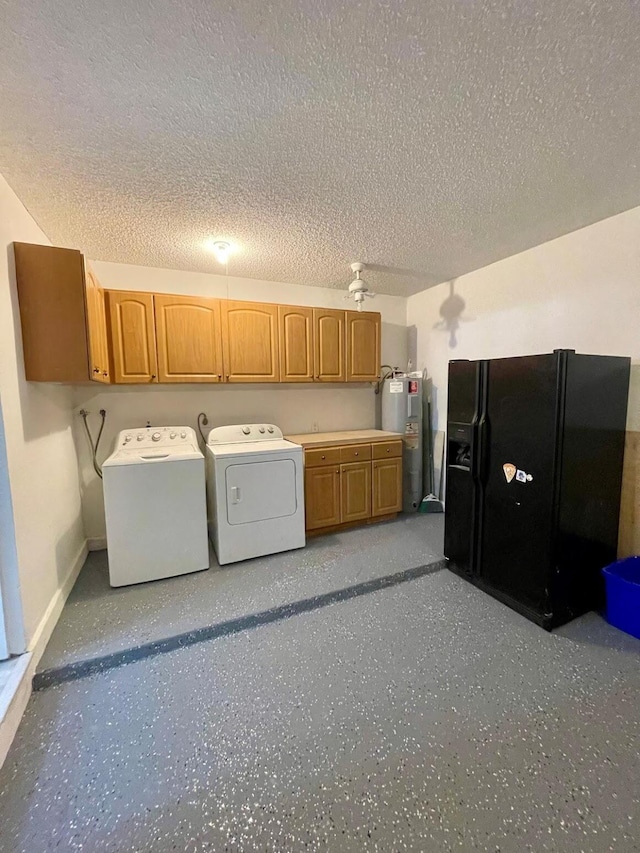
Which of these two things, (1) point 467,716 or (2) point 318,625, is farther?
(2) point 318,625

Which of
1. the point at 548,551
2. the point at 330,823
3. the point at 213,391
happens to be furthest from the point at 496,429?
the point at 213,391

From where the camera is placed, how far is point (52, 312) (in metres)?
1.99

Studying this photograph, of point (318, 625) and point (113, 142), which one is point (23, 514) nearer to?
point (318, 625)

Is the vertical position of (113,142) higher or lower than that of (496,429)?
higher

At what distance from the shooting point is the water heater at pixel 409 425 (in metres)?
3.83

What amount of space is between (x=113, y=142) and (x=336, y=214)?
50.4 inches

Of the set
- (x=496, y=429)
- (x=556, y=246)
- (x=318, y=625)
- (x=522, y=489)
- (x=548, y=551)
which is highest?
(x=556, y=246)

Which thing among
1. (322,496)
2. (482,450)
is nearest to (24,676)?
(322,496)

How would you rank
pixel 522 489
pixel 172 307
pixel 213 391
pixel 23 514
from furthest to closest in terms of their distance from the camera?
pixel 213 391, pixel 172 307, pixel 522 489, pixel 23 514

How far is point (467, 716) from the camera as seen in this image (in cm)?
152

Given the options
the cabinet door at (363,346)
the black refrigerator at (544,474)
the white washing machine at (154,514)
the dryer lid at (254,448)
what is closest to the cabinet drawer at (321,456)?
the dryer lid at (254,448)

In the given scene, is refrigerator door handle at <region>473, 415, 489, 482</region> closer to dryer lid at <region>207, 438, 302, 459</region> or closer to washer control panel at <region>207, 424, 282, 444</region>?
dryer lid at <region>207, 438, 302, 459</region>

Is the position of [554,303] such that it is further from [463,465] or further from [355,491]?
[355,491]


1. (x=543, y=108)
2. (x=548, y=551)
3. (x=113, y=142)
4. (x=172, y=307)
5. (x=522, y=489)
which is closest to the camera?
(x=543, y=108)
